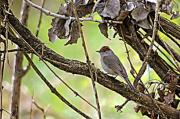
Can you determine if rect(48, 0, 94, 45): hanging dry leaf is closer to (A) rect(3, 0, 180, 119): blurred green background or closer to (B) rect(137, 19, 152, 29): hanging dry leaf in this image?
(B) rect(137, 19, 152, 29): hanging dry leaf

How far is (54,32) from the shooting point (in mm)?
763

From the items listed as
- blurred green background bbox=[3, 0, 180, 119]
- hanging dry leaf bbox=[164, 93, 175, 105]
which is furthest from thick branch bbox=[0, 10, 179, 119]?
blurred green background bbox=[3, 0, 180, 119]

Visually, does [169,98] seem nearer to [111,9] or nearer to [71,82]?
[111,9]

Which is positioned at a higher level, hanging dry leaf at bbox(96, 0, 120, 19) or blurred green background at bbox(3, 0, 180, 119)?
hanging dry leaf at bbox(96, 0, 120, 19)

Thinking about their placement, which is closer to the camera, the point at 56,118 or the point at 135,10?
the point at 135,10

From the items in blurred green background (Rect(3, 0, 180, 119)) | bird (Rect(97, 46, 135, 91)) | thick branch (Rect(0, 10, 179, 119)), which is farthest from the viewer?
blurred green background (Rect(3, 0, 180, 119))

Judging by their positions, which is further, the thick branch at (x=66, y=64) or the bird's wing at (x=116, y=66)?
the bird's wing at (x=116, y=66)

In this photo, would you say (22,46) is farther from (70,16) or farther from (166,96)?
(166,96)

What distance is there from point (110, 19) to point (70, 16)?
0.22 feet

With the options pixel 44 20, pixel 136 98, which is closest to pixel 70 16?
pixel 136 98

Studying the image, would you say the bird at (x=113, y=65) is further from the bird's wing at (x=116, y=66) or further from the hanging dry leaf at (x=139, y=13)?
the hanging dry leaf at (x=139, y=13)

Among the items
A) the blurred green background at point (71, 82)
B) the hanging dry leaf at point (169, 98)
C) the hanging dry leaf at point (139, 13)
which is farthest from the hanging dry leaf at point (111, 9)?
the blurred green background at point (71, 82)

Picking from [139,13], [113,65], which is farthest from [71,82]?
[139,13]

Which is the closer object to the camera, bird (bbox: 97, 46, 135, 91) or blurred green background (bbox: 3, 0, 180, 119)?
bird (bbox: 97, 46, 135, 91)
